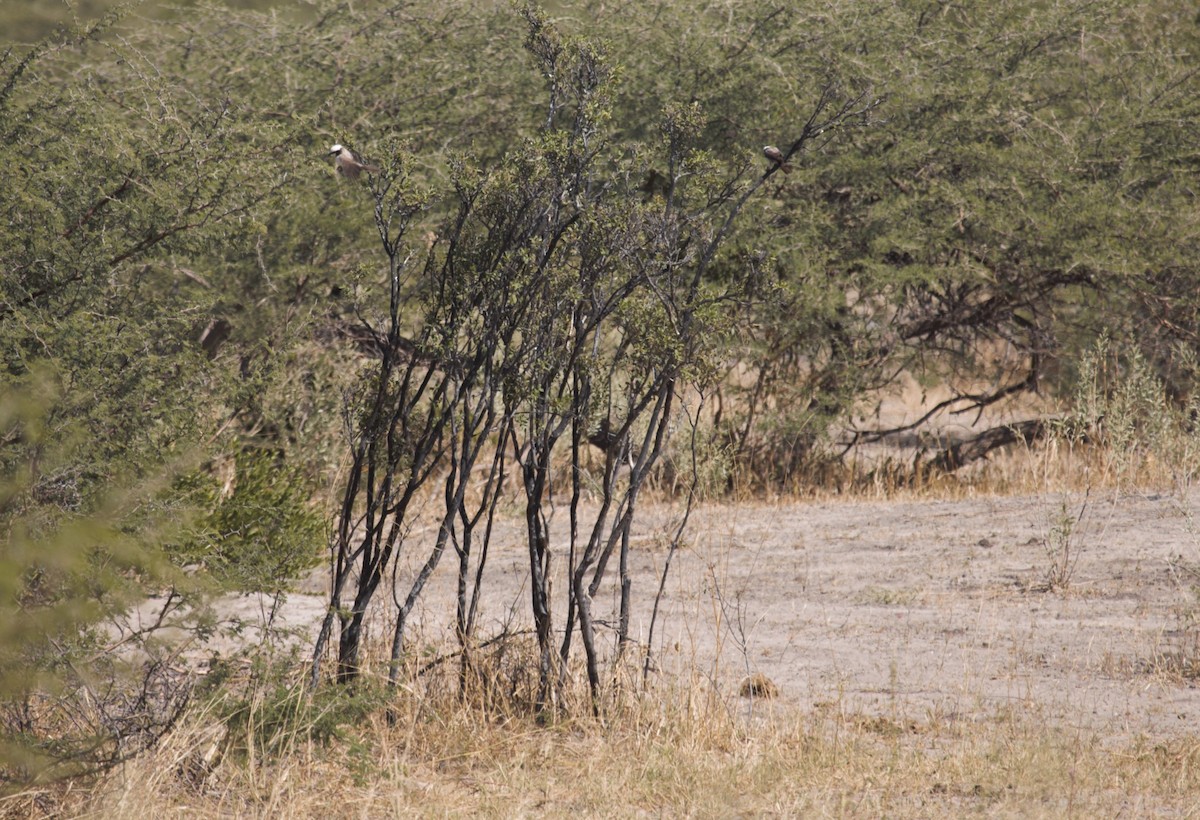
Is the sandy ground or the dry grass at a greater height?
the sandy ground

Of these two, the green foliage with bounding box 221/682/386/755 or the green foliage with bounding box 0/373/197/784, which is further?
the green foliage with bounding box 221/682/386/755

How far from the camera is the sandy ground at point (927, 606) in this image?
17.5 feet

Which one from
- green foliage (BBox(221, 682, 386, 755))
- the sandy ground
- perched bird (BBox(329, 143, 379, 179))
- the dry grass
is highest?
perched bird (BBox(329, 143, 379, 179))

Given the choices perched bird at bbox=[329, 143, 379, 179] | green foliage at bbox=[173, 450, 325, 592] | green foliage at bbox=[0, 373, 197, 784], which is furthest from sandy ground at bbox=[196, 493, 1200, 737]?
perched bird at bbox=[329, 143, 379, 179]

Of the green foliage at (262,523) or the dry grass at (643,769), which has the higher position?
the green foliage at (262,523)

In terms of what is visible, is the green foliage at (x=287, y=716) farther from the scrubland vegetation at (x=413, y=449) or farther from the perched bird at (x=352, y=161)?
the perched bird at (x=352, y=161)

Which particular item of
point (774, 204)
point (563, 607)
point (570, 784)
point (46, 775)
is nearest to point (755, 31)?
point (774, 204)

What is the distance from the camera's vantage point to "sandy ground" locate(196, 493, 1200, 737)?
5336mm

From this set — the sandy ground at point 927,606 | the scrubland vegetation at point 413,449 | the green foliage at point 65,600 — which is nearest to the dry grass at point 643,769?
the scrubland vegetation at point 413,449

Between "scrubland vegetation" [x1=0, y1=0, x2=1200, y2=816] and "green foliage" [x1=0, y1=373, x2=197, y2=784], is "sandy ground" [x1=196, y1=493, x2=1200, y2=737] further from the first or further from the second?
"green foliage" [x1=0, y1=373, x2=197, y2=784]

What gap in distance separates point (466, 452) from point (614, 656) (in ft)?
3.00

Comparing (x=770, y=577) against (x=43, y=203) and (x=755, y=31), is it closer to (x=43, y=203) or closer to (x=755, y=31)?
(x=43, y=203)

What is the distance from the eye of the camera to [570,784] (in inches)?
171

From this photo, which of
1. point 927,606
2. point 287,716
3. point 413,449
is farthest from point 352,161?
point 927,606
